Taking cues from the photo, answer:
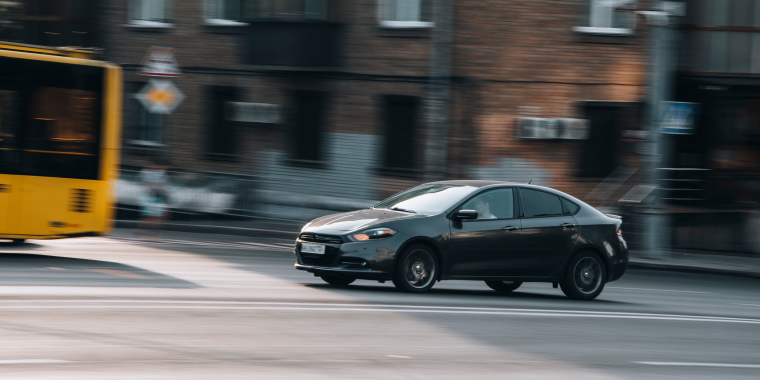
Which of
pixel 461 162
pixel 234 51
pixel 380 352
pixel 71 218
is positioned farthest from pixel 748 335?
pixel 234 51

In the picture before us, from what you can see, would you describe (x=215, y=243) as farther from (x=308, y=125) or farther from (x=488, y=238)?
(x=488, y=238)

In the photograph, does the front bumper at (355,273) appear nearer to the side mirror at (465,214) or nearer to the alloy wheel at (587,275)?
the side mirror at (465,214)

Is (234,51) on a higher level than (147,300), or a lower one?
higher

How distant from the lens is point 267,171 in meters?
24.2

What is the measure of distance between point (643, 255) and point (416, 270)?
9.52m

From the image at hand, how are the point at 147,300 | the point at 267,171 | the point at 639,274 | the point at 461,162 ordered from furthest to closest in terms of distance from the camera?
the point at 267,171 < the point at 461,162 < the point at 639,274 < the point at 147,300

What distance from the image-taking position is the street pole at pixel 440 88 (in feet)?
73.7

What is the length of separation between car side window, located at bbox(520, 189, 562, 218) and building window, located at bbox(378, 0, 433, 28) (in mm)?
A: 11999

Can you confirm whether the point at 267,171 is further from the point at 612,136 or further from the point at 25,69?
the point at 25,69

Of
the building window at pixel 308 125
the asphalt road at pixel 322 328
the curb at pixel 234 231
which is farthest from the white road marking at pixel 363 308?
the building window at pixel 308 125

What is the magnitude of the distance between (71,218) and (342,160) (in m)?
11.2

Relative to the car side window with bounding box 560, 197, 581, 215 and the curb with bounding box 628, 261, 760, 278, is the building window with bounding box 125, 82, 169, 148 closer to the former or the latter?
the curb with bounding box 628, 261, 760, 278

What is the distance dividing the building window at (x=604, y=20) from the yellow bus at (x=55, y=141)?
1260cm

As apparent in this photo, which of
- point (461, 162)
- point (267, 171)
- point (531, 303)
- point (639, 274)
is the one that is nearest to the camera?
point (531, 303)
